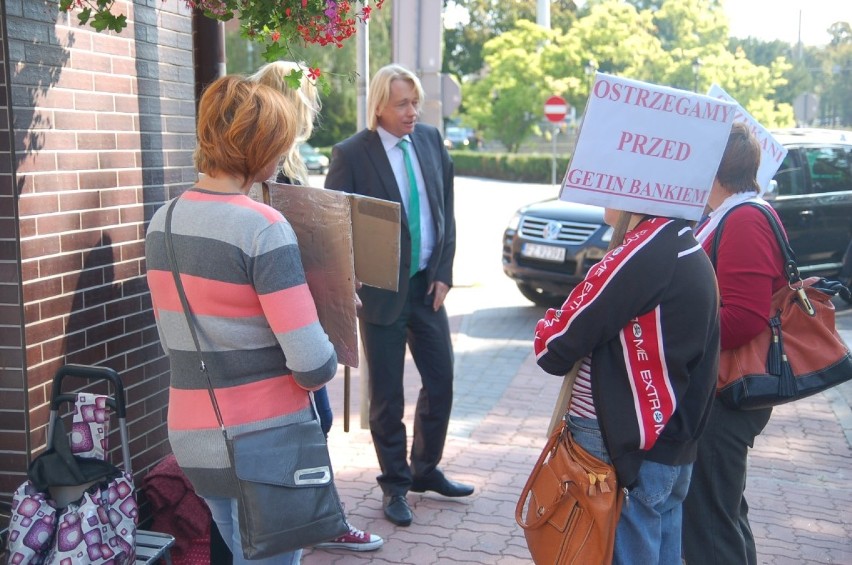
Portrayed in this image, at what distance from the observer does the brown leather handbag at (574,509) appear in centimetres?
261

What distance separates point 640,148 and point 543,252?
7147mm

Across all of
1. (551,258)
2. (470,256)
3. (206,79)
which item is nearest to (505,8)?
(470,256)

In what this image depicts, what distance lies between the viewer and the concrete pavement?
436 centimetres

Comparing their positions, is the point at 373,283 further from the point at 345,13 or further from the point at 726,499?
the point at 726,499

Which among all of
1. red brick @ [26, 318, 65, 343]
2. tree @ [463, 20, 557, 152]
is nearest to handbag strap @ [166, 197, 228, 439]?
red brick @ [26, 318, 65, 343]

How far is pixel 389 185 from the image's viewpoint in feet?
14.6

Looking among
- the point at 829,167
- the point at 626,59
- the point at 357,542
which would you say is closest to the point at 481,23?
the point at 626,59

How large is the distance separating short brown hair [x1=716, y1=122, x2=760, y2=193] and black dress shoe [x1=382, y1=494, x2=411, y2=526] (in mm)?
2203

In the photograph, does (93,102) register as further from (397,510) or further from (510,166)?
(510,166)

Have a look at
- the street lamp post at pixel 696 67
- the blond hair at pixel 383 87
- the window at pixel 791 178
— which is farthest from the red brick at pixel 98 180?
the street lamp post at pixel 696 67

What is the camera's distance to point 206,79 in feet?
15.8

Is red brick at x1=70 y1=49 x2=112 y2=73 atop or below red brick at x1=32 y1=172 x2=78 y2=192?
atop

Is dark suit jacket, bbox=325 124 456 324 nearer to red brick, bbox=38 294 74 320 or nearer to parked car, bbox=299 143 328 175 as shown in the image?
red brick, bbox=38 294 74 320

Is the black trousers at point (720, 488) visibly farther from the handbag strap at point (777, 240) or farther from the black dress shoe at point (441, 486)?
the black dress shoe at point (441, 486)
